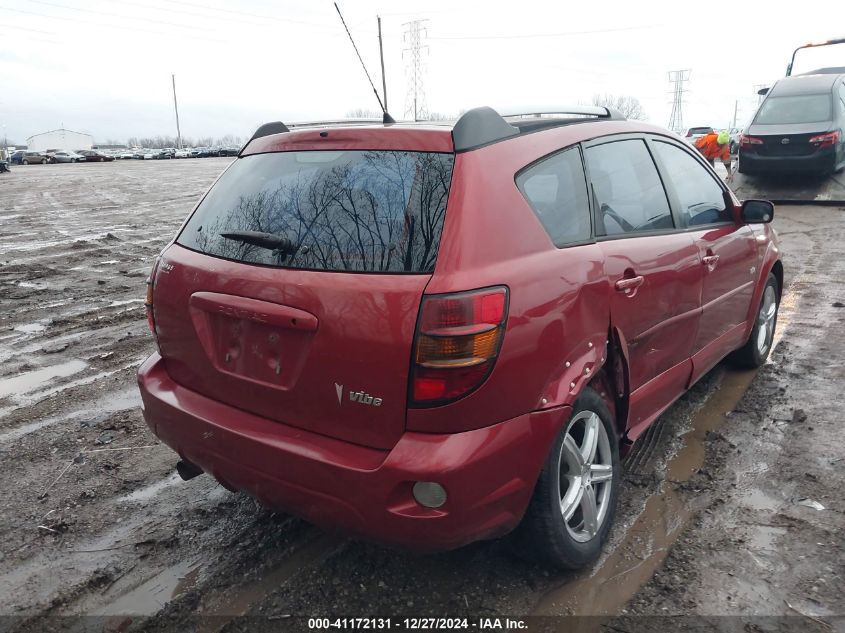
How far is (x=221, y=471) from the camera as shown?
2.61 meters

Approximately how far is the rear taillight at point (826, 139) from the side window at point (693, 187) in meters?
8.74

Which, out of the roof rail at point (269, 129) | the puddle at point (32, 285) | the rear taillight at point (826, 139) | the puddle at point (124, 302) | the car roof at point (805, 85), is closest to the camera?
the roof rail at point (269, 129)

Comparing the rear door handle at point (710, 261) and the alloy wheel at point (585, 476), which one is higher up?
the rear door handle at point (710, 261)

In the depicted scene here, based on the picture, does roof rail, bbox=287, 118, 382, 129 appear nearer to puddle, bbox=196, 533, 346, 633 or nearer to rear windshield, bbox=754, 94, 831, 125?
puddle, bbox=196, 533, 346, 633

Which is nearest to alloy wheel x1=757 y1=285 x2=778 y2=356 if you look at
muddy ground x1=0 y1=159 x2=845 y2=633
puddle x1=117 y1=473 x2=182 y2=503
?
muddy ground x1=0 y1=159 x2=845 y2=633

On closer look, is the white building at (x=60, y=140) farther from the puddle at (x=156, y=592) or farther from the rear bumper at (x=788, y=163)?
the puddle at (x=156, y=592)

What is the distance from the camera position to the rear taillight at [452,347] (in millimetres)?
2168

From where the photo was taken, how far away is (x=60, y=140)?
12325cm

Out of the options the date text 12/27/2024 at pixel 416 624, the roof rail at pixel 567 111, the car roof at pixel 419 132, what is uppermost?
the roof rail at pixel 567 111

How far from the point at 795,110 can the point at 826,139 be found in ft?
3.93

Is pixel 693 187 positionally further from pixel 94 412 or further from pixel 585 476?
pixel 94 412

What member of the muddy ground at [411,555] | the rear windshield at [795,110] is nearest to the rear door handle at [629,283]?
the muddy ground at [411,555]

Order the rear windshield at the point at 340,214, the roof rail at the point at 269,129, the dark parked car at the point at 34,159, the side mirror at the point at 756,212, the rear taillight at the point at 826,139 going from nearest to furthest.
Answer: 1. the rear windshield at the point at 340,214
2. the roof rail at the point at 269,129
3. the side mirror at the point at 756,212
4. the rear taillight at the point at 826,139
5. the dark parked car at the point at 34,159

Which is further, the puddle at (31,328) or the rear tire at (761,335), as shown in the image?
the puddle at (31,328)
